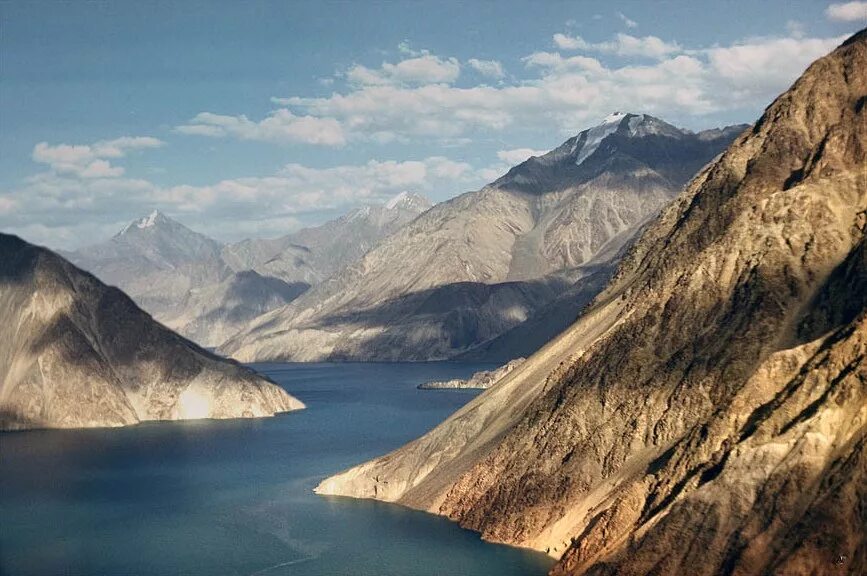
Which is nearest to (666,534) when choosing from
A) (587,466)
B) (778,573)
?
(778,573)

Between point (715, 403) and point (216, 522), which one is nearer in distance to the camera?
point (715, 403)

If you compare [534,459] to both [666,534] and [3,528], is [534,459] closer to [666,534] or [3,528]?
[666,534]

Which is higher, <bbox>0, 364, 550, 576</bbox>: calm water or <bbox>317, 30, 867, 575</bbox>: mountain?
<bbox>317, 30, 867, 575</bbox>: mountain

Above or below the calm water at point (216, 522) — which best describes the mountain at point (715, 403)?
above

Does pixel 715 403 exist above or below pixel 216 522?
above

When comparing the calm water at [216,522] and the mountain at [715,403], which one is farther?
Answer: the calm water at [216,522]
